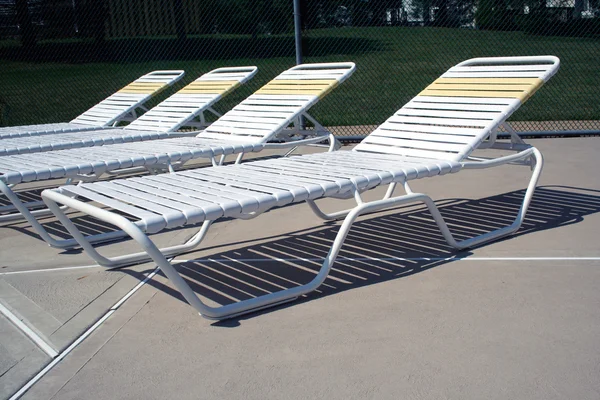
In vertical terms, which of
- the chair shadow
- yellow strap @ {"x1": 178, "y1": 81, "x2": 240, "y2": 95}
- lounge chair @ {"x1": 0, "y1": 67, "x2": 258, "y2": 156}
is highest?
yellow strap @ {"x1": 178, "y1": 81, "x2": 240, "y2": 95}

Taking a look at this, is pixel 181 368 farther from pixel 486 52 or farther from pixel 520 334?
pixel 486 52

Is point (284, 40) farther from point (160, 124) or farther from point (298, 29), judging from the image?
point (160, 124)

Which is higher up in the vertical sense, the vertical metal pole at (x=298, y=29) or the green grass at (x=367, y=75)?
the vertical metal pole at (x=298, y=29)

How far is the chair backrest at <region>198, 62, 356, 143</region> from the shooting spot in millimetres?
5660

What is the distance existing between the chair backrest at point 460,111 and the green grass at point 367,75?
465 centimetres

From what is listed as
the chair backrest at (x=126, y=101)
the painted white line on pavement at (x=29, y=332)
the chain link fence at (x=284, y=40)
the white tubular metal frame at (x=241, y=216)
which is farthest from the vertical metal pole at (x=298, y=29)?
the painted white line on pavement at (x=29, y=332)

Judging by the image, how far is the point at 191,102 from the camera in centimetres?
693

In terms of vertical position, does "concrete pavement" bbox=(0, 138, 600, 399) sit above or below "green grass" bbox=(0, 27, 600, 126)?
above

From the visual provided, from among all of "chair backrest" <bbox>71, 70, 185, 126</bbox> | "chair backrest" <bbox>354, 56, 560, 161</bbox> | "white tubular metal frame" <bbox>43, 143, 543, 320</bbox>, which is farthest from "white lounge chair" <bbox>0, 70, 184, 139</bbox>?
"white tubular metal frame" <bbox>43, 143, 543, 320</bbox>

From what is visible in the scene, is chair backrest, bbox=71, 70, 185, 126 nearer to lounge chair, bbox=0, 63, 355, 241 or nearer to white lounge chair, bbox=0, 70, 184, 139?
white lounge chair, bbox=0, 70, 184, 139

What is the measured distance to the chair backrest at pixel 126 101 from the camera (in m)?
7.59

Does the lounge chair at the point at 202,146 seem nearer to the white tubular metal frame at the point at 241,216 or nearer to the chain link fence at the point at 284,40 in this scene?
the white tubular metal frame at the point at 241,216

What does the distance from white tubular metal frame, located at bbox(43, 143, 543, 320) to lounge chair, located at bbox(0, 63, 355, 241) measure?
2.34 ft

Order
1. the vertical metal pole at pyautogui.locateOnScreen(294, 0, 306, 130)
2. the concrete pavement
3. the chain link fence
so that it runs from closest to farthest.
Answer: the concrete pavement, the vertical metal pole at pyautogui.locateOnScreen(294, 0, 306, 130), the chain link fence
